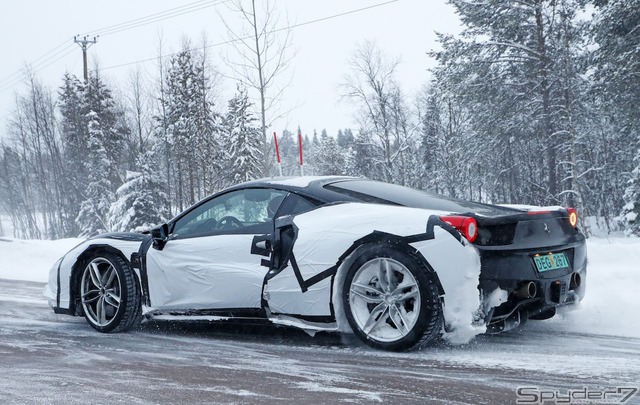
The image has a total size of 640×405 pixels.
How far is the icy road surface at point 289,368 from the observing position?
304 cm

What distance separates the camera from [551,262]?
12.9 feet

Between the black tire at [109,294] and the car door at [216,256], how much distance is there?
0.18 m

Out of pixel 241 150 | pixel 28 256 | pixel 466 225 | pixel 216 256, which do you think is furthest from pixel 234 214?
pixel 241 150

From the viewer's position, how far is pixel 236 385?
128 inches

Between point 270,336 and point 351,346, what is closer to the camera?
Answer: point 351,346

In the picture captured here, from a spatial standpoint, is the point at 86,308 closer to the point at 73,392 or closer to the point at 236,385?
the point at 73,392

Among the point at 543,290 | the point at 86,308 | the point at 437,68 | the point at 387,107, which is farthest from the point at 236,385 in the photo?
the point at 387,107

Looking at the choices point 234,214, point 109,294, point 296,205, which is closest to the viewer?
point 296,205

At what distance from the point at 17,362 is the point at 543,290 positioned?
11.3ft

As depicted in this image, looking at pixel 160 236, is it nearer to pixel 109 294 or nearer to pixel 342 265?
pixel 109 294

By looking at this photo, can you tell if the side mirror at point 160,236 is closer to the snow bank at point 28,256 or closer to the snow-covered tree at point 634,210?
the snow bank at point 28,256

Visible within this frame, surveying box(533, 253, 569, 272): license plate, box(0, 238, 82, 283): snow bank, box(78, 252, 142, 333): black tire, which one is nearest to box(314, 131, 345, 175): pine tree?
box(0, 238, 82, 283): snow bank

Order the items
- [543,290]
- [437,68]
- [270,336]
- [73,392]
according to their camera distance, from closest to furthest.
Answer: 1. [73,392]
2. [543,290]
3. [270,336]
4. [437,68]

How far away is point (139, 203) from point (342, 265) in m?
26.6
